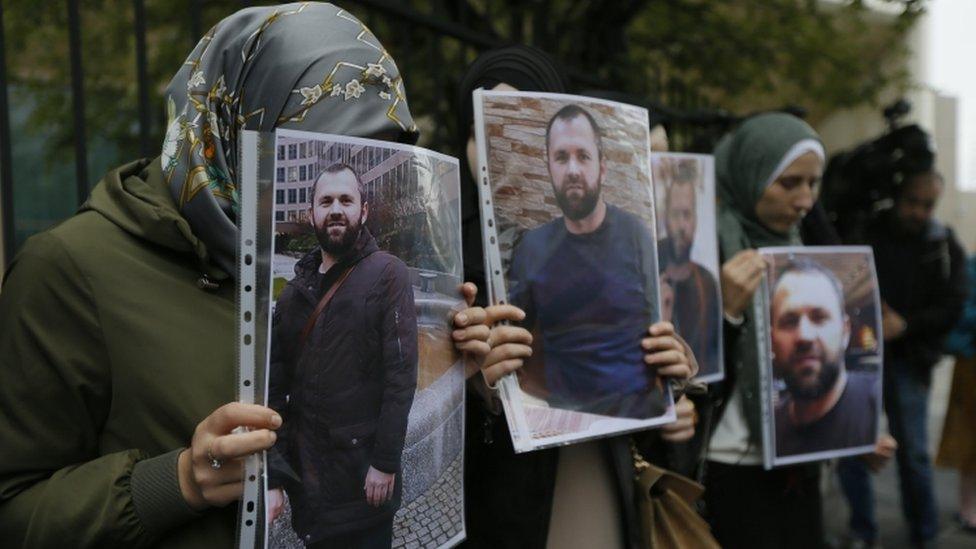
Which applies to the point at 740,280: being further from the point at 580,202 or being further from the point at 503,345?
the point at 503,345

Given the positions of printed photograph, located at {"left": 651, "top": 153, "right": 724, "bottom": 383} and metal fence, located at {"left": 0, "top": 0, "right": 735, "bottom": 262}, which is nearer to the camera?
metal fence, located at {"left": 0, "top": 0, "right": 735, "bottom": 262}

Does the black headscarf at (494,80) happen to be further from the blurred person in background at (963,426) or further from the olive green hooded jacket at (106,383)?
the blurred person in background at (963,426)

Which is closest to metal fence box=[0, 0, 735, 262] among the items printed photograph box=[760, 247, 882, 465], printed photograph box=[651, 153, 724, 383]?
printed photograph box=[651, 153, 724, 383]

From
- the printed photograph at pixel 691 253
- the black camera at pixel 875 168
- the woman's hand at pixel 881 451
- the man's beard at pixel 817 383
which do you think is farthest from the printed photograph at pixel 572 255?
the black camera at pixel 875 168

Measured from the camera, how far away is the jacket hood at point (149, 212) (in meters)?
1.41

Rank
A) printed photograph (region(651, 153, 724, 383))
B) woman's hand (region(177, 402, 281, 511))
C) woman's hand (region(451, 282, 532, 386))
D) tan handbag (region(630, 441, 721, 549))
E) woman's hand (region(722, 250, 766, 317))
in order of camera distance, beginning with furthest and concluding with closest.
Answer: woman's hand (region(722, 250, 766, 317)) → printed photograph (region(651, 153, 724, 383)) → tan handbag (region(630, 441, 721, 549)) → woman's hand (region(451, 282, 532, 386)) → woman's hand (region(177, 402, 281, 511))

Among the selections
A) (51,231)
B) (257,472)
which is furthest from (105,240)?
(257,472)

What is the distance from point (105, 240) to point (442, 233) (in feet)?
1.68

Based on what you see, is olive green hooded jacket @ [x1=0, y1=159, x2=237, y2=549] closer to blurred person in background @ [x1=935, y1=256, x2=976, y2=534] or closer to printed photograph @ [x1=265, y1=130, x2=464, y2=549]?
printed photograph @ [x1=265, y1=130, x2=464, y2=549]

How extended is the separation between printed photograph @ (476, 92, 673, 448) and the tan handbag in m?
0.20

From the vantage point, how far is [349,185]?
135 cm

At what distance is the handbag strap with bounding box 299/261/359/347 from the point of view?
1.30 m

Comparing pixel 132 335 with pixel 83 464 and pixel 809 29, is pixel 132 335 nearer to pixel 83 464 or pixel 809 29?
pixel 83 464

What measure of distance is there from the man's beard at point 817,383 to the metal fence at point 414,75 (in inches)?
A: 37.7
